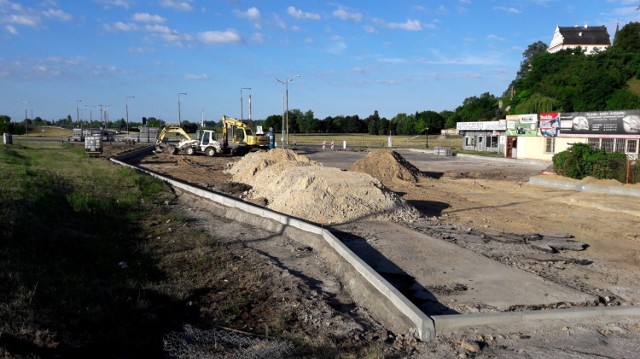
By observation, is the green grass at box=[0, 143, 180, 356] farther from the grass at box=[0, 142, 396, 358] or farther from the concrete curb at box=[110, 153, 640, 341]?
the concrete curb at box=[110, 153, 640, 341]

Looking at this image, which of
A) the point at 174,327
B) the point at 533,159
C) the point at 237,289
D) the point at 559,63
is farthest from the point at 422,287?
the point at 559,63

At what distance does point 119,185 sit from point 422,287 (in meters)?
15.0

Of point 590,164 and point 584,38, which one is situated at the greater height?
point 584,38

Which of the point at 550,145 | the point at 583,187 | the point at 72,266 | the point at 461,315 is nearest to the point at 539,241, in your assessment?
the point at 461,315

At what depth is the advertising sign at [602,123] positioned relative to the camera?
34688mm

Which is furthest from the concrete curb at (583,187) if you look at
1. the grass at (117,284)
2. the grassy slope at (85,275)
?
the grassy slope at (85,275)

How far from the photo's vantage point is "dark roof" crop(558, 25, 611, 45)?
12519 cm

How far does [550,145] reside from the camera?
43.2m

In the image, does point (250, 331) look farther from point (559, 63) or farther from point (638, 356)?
point (559, 63)

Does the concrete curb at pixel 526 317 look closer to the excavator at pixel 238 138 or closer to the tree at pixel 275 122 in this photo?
the excavator at pixel 238 138

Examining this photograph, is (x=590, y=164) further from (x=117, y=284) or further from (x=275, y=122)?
(x=275, y=122)

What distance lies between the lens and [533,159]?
146ft

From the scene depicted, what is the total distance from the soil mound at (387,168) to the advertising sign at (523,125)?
20.3 m

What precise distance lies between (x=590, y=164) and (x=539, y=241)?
15302mm
